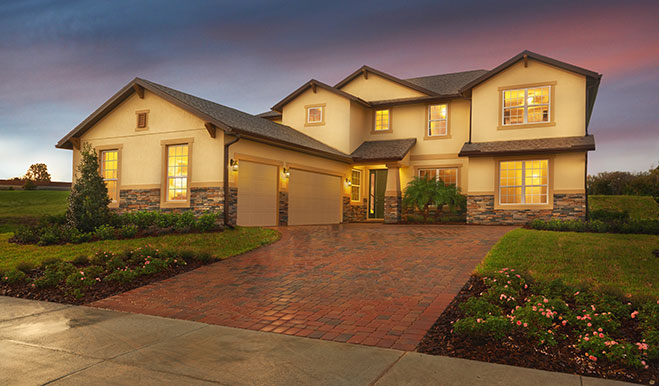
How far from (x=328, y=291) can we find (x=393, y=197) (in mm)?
13717

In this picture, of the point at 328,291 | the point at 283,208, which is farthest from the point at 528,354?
the point at 283,208

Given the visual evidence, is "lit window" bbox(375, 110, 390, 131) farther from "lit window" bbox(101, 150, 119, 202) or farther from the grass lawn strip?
the grass lawn strip

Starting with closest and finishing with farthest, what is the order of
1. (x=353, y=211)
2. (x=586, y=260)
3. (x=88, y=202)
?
(x=586, y=260)
(x=88, y=202)
(x=353, y=211)

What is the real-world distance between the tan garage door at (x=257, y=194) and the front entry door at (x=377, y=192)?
6.86m

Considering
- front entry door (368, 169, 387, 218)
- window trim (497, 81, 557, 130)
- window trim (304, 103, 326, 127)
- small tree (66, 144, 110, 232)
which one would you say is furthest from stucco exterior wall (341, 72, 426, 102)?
small tree (66, 144, 110, 232)

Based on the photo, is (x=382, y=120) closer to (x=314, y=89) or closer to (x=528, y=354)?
(x=314, y=89)

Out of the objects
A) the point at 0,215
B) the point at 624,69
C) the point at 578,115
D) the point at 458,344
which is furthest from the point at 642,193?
the point at 0,215

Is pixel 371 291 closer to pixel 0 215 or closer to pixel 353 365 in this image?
pixel 353 365

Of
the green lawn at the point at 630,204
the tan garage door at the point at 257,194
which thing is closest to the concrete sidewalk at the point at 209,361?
the tan garage door at the point at 257,194

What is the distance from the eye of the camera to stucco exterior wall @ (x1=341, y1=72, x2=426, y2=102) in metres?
22.4

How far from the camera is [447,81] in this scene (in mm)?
23312

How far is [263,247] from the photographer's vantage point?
11758mm

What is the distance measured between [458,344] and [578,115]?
52.4 ft

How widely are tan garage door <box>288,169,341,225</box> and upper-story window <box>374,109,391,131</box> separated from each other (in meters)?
3.75
